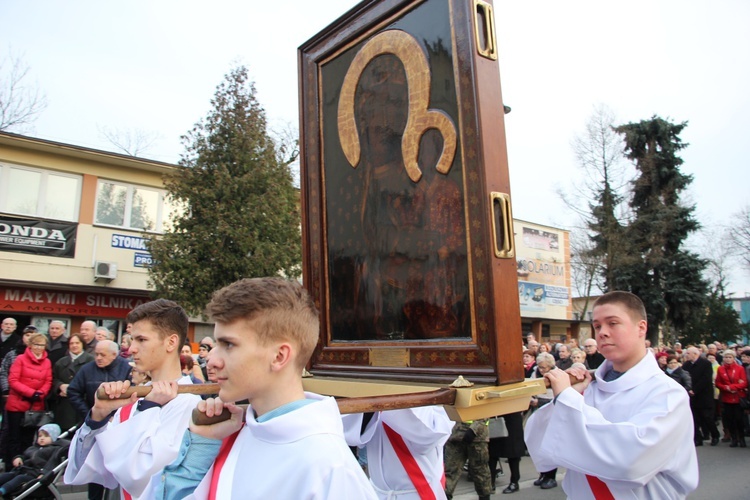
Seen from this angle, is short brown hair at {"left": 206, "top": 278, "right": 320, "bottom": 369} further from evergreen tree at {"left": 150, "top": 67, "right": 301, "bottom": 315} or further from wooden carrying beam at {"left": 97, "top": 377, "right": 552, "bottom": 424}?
evergreen tree at {"left": 150, "top": 67, "right": 301, "bottom": 315}

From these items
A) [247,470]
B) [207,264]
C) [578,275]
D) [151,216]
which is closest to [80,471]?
[247,470]

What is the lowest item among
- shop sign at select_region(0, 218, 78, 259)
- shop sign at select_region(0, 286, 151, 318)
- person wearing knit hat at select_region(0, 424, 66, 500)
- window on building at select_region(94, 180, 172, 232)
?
person wearing knit hat at select_region(0, 424, 66, 500)

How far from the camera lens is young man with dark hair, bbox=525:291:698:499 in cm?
247

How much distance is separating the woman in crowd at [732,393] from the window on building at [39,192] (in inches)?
669

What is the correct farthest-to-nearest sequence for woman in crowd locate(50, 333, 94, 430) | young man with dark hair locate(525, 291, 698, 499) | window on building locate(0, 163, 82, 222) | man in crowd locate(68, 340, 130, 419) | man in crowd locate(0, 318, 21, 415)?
window on building locate(0, 163, 82, 222)
man in crowd locate(0, 318, 21, 415)
woman in crowd locate(50, 333, 94, 430)
man in crowd locate(68, 340, 130, 419)
young man with dark hair locate(525, 291, 698, 499)

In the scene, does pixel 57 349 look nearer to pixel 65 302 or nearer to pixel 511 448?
pixel 511 448

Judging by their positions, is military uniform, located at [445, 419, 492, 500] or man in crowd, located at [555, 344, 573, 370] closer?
military uniform, located at [445, 419, 492, 500]

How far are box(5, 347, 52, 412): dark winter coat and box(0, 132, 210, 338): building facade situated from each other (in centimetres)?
825

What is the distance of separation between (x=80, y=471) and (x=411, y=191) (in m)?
2.08

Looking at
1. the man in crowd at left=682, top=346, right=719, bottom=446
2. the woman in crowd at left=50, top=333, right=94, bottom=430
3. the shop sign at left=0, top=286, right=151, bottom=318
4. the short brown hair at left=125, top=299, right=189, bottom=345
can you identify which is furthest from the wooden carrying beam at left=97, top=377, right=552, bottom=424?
the shop sign at left=0, top=286, right=151, bottom=318

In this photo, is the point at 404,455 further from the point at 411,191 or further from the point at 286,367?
the point at 286,367

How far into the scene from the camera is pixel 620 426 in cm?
249

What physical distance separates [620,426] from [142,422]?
84.5 inches

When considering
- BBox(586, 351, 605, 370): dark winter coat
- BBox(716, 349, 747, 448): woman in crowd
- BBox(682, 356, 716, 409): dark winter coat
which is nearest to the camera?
BBox(586, 351, 605, 370): dark winter coat
